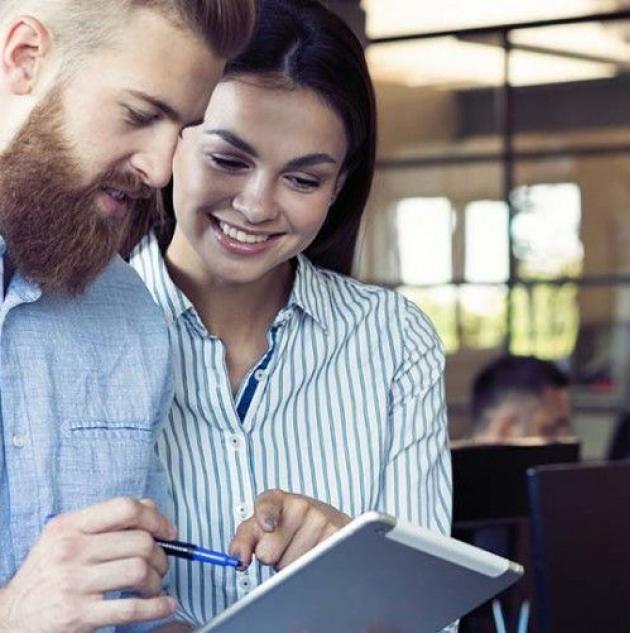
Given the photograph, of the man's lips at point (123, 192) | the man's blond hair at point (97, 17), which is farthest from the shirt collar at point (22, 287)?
the man's blond hair at point (97, 17)

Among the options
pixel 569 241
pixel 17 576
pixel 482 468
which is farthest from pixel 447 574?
pixel 569 241

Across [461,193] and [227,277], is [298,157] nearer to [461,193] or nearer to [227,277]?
[227,277]

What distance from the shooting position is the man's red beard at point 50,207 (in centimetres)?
170

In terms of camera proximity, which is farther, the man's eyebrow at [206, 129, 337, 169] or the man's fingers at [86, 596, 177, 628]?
the man's eyebrow at [206, 129, 337, 169]

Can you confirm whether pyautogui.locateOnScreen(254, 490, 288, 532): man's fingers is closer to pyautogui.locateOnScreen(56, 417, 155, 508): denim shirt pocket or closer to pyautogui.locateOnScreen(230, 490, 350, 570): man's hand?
pyautogui.locateOnScreen(230, 490, 350, 570): man's hand

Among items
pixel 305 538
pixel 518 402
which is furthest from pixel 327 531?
pixel 518 402

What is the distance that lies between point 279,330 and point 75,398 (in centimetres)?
45

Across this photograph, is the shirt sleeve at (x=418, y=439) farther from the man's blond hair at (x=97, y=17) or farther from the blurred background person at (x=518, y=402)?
the blurred background person at (x=518, y=402)

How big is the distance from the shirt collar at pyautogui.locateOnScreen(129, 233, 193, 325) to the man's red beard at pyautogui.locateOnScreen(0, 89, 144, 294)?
35 cm

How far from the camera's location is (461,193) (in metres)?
8.11

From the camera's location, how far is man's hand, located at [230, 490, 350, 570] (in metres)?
1.86

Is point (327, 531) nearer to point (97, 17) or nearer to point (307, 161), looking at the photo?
point (307, 161)

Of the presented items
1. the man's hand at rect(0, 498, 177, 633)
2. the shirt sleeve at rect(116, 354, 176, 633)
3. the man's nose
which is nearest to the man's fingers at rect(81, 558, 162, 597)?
the man's hand at rect(0, 498, 177, 633)

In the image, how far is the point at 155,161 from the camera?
1739 mm
